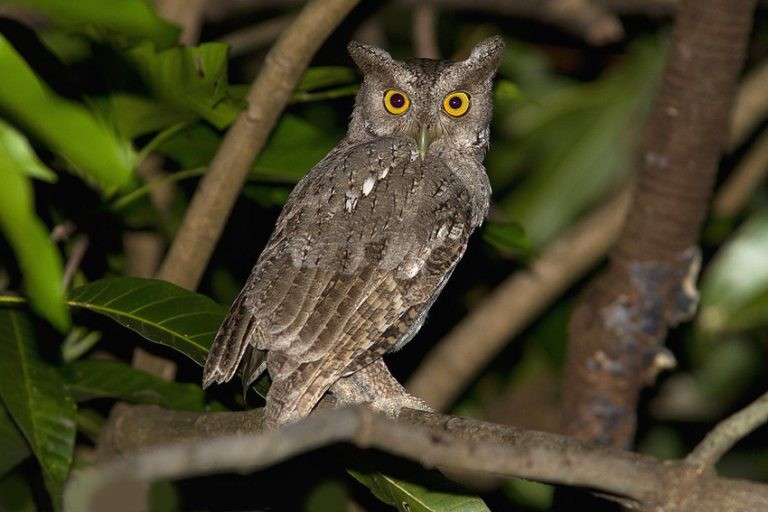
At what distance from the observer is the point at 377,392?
10.3ft

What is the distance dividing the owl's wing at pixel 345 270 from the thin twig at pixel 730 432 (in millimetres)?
1152

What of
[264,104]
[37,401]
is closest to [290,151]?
[264,104]

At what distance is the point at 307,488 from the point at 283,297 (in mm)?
761

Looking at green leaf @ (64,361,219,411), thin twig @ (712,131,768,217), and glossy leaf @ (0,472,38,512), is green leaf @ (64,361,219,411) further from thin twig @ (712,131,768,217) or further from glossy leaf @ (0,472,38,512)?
thin twig @ (712,131,768,217)

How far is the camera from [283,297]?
2842 millimetres

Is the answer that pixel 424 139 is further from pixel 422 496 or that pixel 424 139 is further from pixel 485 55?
pixel 422 496

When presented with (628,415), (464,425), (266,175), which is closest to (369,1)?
(266,175)

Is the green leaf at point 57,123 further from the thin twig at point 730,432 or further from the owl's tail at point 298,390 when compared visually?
the owl's tail at point 298,390

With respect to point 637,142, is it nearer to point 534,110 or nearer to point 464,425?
point 534,110

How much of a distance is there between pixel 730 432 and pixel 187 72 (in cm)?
193

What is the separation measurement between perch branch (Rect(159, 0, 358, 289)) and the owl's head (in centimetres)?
35

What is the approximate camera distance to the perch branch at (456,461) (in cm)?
137

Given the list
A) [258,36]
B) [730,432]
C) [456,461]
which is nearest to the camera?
[456,461]

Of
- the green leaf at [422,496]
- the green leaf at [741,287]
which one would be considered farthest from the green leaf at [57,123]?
the green leaf at [741,287]
